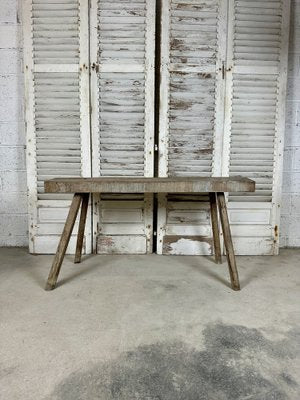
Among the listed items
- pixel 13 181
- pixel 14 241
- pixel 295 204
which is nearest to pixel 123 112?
pixel 13 181

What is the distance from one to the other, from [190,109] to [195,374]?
190cm

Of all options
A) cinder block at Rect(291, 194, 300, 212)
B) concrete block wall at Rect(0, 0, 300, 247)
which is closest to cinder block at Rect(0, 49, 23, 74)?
concrete block wall at Rect(0, 0, 300, 247)

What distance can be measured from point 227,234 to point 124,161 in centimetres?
102

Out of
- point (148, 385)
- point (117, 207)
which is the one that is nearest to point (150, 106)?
point (117, 207)

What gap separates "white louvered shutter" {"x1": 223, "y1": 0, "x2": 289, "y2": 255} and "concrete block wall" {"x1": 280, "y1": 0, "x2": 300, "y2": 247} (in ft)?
0.88

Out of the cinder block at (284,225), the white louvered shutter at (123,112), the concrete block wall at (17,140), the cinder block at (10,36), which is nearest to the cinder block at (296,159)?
the concrete block wall at (17,140)

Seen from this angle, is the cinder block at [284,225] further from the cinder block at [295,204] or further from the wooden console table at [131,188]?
the wooden console table at [131,188]

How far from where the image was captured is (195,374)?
127 centimetres

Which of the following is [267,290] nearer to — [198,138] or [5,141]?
[198,138]

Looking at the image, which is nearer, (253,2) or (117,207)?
(253,2)

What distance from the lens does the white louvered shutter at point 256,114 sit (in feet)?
8.39

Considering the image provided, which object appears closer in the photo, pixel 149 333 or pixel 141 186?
pixel 149 333

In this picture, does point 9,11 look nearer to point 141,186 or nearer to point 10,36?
point 10,36

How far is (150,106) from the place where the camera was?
261 cm
